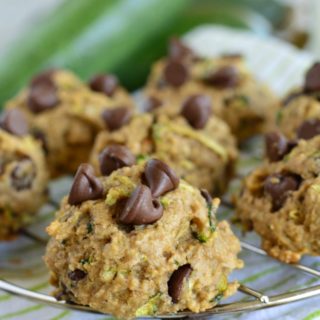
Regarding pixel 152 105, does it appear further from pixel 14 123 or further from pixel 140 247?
pixel 140 247

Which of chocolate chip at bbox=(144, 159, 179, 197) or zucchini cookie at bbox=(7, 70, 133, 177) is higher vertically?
zucchini cookie at bbox=(7, 70, 133, 177)

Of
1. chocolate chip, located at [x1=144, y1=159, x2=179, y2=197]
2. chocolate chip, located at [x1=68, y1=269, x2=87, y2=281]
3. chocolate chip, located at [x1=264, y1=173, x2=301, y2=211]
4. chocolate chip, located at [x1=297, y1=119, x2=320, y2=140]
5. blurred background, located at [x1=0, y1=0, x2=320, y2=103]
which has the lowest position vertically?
chocolate chip, located at [x1=68, y1=269, x2=87, y2=281]

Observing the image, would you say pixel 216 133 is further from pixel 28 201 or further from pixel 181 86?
pixel 28 201

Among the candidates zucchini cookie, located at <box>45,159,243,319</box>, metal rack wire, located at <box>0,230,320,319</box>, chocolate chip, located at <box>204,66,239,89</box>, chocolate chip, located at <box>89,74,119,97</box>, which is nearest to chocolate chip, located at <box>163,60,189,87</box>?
chocolate chip, located at <box>204,66,239,89</box>

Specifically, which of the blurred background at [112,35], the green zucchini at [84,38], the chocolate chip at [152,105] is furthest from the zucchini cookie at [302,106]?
the green zucchini at [84,38]

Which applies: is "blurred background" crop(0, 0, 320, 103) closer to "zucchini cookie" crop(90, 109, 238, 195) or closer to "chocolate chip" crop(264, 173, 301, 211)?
"zucchini cookie" crop(90, 109, 238, 195)

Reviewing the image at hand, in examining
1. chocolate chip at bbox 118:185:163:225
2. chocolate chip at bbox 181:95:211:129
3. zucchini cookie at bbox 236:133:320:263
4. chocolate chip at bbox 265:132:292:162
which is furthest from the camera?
chocolate chip at bbox 181:95:211:129
